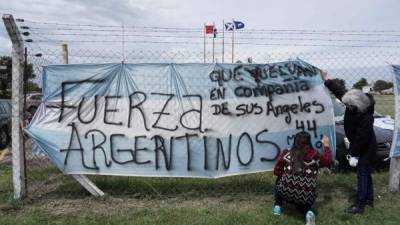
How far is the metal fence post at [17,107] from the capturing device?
528 centimetres

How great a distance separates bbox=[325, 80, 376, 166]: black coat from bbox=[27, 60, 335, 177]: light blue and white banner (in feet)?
4.16

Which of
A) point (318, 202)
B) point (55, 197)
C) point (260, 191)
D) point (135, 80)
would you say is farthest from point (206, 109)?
point (55, 197)

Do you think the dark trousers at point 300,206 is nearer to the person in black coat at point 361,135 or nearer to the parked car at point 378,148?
the person in black coat at point 361,135

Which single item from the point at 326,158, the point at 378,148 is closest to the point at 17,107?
the point at 326,158

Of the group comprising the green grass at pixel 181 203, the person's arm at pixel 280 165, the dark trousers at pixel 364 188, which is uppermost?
the person's arm at pixel 280 165

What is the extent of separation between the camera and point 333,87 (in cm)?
576

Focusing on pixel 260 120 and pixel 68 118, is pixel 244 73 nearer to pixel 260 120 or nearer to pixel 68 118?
pixel 260 120

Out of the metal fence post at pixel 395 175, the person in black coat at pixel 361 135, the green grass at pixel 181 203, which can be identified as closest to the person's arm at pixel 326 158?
the person in black coat at pixel 361 135

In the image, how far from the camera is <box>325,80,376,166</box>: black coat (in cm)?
518

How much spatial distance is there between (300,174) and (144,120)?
207 cm

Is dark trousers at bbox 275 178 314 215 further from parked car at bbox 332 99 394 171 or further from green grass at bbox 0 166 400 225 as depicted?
parked car at bbox 332 99 394 171

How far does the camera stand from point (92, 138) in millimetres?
5523

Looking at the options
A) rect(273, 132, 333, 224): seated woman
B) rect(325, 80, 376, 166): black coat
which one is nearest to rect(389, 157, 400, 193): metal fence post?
rect(325, 80, 376, 166): black coat

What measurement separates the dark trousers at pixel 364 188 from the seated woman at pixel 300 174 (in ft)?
1.81
